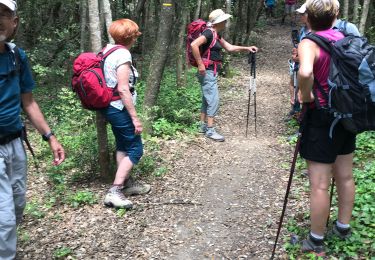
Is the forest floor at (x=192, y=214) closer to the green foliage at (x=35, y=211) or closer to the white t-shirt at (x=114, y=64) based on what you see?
the green foliage at (x=35, y=211)

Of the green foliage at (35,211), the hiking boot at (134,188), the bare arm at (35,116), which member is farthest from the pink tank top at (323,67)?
the green foliage at (35,211)

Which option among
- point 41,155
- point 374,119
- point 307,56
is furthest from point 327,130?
point 41,155

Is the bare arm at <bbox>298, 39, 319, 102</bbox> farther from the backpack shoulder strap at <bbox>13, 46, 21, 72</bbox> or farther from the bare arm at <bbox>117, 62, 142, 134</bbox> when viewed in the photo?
the backpack shoulder strap at <bbox>13, 46, 21, 72</bbox>

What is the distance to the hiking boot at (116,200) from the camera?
4.68 m

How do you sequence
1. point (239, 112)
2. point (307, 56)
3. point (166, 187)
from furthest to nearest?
point (239, 112)
point (166, 187)
point (307, 56)

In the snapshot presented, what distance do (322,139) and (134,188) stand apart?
2573mm

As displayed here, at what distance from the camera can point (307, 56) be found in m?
3.21

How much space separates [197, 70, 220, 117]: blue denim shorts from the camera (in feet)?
23.4

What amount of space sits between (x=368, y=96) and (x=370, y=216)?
1577 mm

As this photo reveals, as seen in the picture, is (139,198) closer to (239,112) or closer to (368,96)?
(368,96)

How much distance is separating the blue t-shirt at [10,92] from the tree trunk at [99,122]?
5.83ft

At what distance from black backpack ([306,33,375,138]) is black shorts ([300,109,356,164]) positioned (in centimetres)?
14

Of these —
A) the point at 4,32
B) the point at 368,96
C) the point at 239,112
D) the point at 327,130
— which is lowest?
the point at 239,112

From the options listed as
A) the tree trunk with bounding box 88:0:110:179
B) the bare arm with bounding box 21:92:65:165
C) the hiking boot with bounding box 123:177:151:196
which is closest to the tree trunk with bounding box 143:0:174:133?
the tree trunk with bounding box 88:0:110:179
